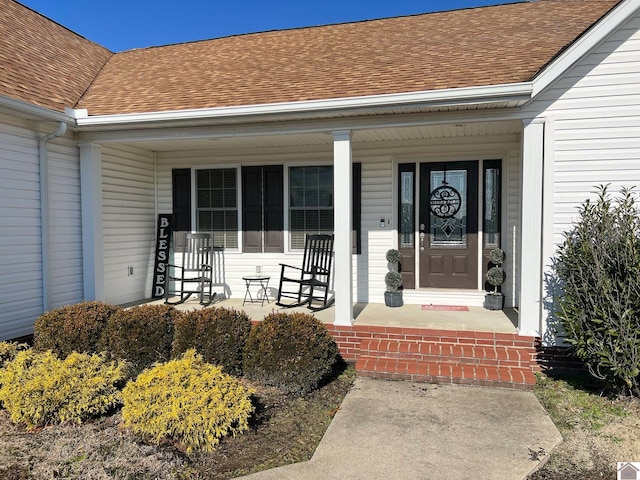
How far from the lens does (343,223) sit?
504 cm

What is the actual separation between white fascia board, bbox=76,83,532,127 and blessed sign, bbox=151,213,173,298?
2.14 meters

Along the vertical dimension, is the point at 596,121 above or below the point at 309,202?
above

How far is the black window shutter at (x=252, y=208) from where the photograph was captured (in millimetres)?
6902

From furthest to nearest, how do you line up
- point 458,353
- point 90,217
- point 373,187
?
point 373,187 < point 90,217 < point 458,353

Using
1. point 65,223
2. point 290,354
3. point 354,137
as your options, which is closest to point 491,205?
point 354,137

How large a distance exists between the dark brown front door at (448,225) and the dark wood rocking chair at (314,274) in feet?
4.60

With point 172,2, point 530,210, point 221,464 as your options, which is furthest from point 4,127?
point 172,2

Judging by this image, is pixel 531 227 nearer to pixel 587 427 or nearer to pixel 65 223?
pixel 587 427

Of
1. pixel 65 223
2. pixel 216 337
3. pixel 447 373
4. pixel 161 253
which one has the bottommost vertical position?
pixel 447 373

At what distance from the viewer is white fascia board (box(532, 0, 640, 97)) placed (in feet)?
13.3

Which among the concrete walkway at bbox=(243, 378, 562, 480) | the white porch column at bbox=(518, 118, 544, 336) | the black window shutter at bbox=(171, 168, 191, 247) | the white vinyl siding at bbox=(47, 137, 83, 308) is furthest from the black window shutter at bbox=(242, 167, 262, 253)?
the white porch column at bbox=(518, 118, 544, 336)

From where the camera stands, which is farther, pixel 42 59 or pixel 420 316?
pixel 42 59

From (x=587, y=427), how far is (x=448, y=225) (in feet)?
11.0

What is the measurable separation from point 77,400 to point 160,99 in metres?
3.99
